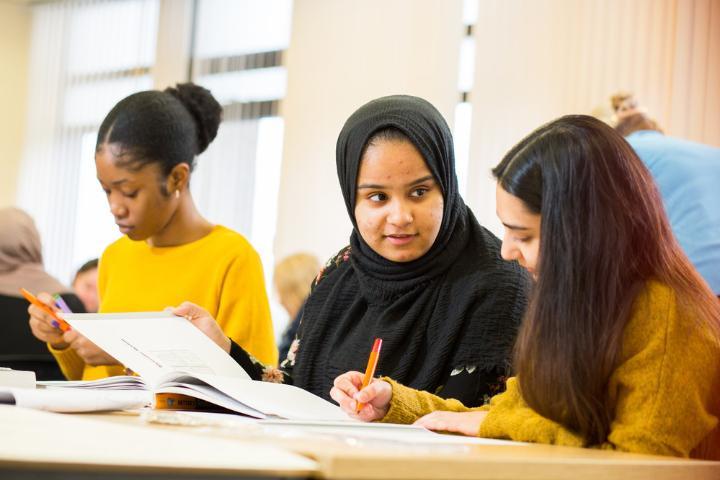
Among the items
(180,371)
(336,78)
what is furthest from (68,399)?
(336,78)

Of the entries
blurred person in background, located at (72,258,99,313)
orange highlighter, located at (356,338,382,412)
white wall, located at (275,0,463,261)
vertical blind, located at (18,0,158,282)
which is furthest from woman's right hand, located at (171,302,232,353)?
vertical blind, located at (18,0,158,282)

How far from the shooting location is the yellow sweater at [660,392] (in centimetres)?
123

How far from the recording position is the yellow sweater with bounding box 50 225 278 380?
228cm

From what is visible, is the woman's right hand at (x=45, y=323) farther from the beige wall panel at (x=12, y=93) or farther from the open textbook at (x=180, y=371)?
the beige wall panel at (x=12, y=93)

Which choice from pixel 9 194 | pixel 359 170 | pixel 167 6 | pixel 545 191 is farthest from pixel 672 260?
pixel 9 194

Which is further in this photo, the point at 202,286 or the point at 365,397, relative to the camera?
the point at 202,286

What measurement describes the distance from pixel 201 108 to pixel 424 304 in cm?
94

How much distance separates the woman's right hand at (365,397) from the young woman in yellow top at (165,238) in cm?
79

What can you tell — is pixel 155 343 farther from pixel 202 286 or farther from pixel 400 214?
pixel 202 286

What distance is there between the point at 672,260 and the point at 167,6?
6.25m

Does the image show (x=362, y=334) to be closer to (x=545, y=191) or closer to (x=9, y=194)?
(x=545, y=191)

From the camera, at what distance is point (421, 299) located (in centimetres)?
187

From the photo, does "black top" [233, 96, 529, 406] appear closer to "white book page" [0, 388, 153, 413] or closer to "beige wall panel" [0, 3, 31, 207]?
"white book page" [0, 388, 153, 413]

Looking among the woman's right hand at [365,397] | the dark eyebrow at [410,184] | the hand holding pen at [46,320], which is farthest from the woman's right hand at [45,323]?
the woman's right hand at [365,397]
